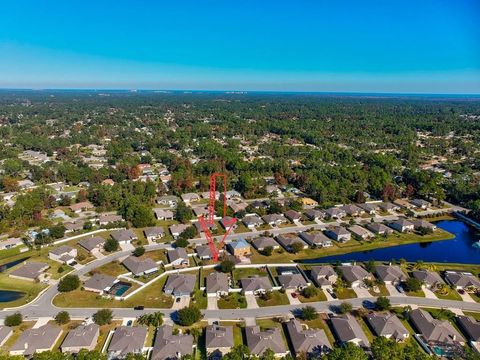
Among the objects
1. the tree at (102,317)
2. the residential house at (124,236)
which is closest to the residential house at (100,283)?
the tree at (102,317)

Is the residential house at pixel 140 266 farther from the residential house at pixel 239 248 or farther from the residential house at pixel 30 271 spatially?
the residential house at pixel 239 248

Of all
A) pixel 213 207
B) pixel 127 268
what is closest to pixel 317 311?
pixel 127 268

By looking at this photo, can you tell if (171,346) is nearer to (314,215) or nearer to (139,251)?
(139,251)

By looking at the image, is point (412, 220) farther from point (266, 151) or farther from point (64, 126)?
point (64, 126)

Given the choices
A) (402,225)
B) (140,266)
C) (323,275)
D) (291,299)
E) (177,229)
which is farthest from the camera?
(402,225)

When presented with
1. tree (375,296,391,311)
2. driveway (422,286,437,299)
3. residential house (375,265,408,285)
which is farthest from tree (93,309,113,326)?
driveway (422,286,437,299)

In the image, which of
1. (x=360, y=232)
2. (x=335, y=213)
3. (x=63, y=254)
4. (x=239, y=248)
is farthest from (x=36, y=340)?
(x=335, y=213)

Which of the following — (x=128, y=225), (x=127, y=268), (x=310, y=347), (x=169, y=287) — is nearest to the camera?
(x=310, y=347)
